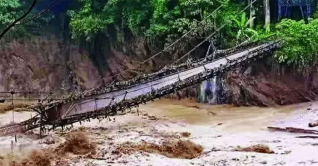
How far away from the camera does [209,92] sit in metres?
15.3

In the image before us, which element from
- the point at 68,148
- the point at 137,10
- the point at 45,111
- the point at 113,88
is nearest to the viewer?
the point at 68,148

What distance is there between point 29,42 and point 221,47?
7.48 meters

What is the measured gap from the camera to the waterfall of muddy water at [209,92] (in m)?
15.1

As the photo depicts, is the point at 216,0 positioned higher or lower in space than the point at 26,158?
higher

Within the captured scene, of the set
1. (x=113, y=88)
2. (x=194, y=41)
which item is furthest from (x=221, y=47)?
(x=113, y=88)

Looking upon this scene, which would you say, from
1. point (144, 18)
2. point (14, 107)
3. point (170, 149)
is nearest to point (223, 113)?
point (144, 18)

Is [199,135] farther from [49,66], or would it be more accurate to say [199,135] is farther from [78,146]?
[49,66]

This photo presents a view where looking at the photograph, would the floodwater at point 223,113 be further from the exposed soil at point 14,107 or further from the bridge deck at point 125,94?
the exposed soil at point 14,107

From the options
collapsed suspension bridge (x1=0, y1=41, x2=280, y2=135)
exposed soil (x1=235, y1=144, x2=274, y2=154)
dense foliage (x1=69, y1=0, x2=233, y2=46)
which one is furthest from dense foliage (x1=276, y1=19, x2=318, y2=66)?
exposed soil (x1=235, y1=144, x2=274, y2=154)

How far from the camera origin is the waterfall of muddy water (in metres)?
15.1

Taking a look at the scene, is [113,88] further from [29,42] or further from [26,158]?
[29,42]

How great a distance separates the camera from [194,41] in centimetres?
1495

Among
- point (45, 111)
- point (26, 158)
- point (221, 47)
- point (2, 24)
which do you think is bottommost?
point (26, 158)

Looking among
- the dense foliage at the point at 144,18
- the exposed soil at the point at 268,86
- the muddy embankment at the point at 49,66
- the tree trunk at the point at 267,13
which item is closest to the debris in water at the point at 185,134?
the exposed soil at the point at 268,86
